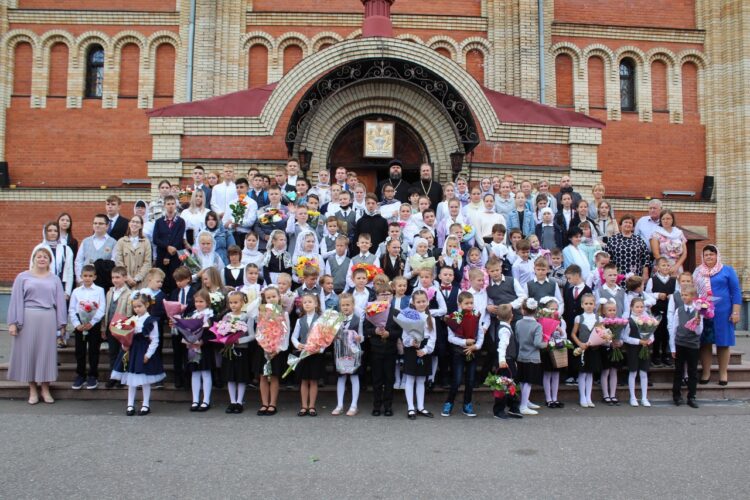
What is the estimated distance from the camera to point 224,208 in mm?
9859

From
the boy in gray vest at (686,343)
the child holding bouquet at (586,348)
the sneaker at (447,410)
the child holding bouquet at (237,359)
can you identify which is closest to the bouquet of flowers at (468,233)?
the child holding bouquet at (586,348)

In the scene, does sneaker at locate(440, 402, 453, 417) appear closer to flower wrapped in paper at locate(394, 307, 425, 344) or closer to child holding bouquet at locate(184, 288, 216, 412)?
flower wrapped in paper at locate(394, 307, 425, 344)

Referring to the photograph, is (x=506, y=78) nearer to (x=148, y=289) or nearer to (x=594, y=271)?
(x=594, y=271)

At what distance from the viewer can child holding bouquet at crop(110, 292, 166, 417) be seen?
6988 millimetres

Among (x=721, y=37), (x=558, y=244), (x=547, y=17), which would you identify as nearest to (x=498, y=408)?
(x=558, y=244)

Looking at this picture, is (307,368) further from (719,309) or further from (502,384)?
(719,309)

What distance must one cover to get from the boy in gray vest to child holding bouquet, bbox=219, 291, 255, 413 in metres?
5.27

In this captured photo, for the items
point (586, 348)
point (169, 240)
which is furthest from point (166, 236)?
point (586, 348)

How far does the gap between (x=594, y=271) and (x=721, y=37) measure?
1480 centimetres

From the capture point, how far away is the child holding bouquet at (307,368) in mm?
6973

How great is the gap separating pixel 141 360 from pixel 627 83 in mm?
17543

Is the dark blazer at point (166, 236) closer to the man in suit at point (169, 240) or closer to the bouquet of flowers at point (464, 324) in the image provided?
the man in suit at point (169, 240)

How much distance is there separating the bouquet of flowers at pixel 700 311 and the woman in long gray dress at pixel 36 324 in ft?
25.8

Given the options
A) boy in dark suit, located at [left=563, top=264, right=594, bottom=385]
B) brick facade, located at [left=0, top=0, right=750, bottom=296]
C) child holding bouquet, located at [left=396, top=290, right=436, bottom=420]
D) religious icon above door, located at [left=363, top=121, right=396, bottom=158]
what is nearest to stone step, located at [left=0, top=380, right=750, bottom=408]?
boy in dark suit, located at [left=563, top=264, right=594, bottom=385]
